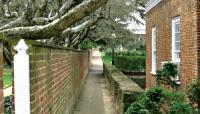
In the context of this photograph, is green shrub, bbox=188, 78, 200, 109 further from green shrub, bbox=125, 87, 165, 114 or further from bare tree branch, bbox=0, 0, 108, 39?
bare tree branch, bbox=0, 0, 108, 39

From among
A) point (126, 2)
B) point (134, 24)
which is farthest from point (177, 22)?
point (134, 24)

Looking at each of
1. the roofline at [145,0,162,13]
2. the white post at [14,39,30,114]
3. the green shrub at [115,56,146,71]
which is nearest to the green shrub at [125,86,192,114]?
the white post at [14,39,30,114]

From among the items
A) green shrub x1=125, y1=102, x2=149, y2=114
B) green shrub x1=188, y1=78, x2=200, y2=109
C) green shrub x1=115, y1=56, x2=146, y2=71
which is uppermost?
green shrub x1=188, y1=78, x2=200, y2=109

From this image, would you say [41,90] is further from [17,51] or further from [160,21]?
[160,21]

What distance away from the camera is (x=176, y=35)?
46.4ft

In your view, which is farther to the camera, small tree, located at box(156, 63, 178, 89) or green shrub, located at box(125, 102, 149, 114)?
small tree, located at box(156, 63, 178, 89)

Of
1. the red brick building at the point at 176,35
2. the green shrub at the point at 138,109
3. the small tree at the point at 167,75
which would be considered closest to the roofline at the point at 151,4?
the red brick building at the point at 176,35

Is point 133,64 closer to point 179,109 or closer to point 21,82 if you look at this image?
point 179,109

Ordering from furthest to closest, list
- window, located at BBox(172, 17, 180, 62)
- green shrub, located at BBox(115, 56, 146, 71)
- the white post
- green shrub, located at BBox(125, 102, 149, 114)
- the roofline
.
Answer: green shrub, located at BBox(115, 56, 146, 71) < the roofline < window, located at BBox(172, 17, 180, 62) < green shrub, located at BBox(125, 102, 149, 114) < the white post

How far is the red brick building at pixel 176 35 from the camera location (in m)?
11.2

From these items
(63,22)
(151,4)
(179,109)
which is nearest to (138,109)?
(179,109)

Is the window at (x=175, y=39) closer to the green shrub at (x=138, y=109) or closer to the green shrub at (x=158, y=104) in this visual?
the green shrub at (x=158, y=104)

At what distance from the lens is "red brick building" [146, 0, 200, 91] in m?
11.2

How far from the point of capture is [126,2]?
2934 cm
